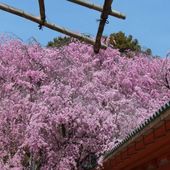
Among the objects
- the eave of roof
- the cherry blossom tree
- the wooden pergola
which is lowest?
the eave of roof

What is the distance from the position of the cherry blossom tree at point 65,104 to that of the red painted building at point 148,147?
6.82 meters

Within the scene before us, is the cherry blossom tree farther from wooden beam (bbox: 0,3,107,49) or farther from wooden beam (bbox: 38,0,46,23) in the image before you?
wooden beam (bbox: 38,0,46,23)

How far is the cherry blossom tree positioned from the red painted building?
22.4 feet

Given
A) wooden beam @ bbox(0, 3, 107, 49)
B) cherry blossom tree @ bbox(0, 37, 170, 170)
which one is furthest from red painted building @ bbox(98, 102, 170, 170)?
cherry blossom tree @ bbox(0, 37, 170, 170)

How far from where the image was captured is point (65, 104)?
52.0 ft

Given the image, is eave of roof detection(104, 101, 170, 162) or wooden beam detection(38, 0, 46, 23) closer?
wooden beam detection(38, 0, 46, 23)

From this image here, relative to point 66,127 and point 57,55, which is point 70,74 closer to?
point 57,55

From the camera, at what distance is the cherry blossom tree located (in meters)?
15.4

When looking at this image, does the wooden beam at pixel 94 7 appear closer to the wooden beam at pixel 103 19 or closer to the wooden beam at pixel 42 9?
the wooden beam at pixel 103 19

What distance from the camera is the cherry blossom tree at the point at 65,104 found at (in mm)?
15422

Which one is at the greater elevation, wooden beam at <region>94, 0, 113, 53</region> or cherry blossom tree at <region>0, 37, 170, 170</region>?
cherry blossom tree at <region>0, 37, 170, 170</region>

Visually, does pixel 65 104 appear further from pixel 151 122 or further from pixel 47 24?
pixel 47 24

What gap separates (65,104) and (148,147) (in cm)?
995

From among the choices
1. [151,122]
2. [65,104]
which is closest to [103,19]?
[151,122]
